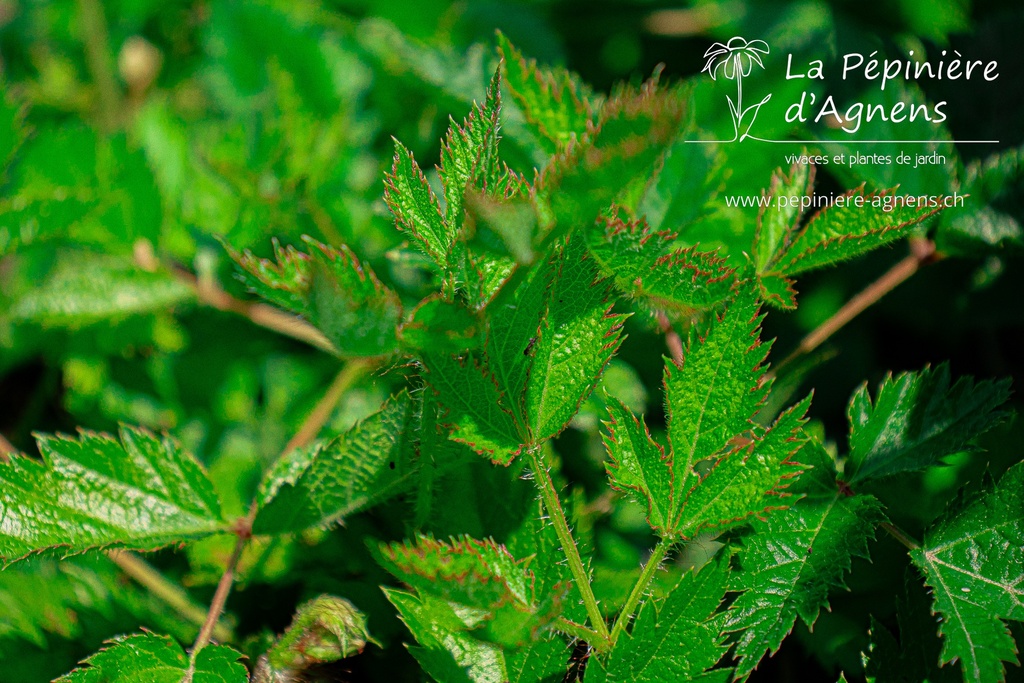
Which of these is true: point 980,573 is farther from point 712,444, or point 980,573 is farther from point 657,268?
point 657,268

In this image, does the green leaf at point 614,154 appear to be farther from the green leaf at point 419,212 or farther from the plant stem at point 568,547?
the plant stem at point 568,547

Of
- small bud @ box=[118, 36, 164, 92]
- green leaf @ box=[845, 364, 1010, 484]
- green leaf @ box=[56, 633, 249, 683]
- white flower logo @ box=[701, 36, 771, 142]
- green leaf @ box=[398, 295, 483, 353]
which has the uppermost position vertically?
small bud @ box=[118, 36, 164, 92]

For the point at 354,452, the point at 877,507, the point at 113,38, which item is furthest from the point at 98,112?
the point at 877,507

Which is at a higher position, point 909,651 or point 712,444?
point 712,444

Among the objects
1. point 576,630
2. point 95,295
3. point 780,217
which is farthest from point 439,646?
point 95,295

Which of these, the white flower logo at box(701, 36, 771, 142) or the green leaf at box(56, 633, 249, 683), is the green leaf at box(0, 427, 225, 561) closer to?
the green leaf at box(56, 633, 249, 683)

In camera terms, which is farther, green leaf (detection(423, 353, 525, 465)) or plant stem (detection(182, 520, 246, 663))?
plant stem (detection(182, 520, 246, 663))

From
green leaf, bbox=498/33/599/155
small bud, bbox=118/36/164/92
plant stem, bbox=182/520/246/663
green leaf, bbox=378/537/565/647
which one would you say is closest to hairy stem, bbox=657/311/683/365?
green leaf, bbox=498/33/599/155

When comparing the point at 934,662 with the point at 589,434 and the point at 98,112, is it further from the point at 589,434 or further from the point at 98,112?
the point at 98,112
